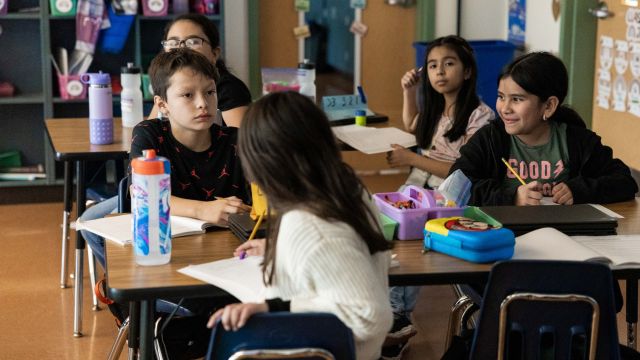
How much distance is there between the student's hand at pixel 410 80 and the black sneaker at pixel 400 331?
3.36ft

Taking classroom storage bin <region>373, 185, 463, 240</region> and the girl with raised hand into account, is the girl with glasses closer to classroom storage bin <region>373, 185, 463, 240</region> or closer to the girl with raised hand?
the girl with raised hand

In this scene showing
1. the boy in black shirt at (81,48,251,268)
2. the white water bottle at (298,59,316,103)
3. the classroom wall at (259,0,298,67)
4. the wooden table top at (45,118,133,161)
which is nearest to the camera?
the boy in black shirt at (81,48,251,268)

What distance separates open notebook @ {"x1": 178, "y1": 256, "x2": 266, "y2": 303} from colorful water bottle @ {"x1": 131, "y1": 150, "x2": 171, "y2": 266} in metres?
0.08

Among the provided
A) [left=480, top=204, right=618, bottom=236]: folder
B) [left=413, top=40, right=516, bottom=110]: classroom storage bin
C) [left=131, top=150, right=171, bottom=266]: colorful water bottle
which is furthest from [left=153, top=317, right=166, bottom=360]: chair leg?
[left=413, top=40, right=516, bottom=110]: classroom storage bin

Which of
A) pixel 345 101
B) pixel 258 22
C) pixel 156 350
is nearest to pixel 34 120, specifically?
pixel 258 22

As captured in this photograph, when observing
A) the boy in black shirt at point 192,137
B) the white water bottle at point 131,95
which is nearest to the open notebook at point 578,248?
the boy in black shirt at point 192,137

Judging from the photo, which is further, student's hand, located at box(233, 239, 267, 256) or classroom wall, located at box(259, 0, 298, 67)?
classroom wall, located at box(259, 0, 298, 67)

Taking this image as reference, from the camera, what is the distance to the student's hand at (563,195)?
8.49ft

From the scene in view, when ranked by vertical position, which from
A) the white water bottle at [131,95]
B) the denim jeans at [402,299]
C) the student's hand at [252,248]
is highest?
the white water bottle at [131,95]

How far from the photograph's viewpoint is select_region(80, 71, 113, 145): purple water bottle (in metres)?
3.49

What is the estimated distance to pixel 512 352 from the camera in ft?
6.55

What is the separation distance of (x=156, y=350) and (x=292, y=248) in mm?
791

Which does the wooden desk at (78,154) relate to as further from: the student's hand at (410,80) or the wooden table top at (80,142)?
the student's hand at (410,80)

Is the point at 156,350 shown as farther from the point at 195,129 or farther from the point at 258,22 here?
the point at 258,22
